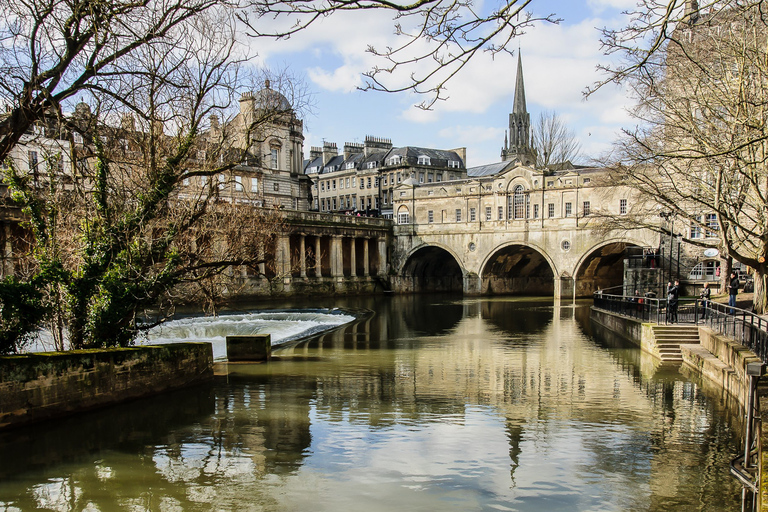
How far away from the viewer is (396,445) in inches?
374

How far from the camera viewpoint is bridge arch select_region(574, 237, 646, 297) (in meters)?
44.4

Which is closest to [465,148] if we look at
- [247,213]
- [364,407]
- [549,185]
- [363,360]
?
[549,185]

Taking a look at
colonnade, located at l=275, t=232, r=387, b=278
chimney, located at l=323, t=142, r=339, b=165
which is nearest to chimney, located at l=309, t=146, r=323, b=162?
chimney, located at l=323, t=142, r=339, b=165

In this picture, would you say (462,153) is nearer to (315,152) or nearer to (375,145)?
(375,145)

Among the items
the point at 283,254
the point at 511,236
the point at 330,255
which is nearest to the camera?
the point at 283,254

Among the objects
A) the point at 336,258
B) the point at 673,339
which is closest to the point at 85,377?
the point at 673,339

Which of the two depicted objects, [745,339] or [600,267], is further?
[600,267]

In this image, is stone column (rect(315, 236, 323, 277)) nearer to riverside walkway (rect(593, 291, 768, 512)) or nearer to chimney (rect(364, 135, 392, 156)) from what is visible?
riverside walkway (rect(593, 291, 768, 512))

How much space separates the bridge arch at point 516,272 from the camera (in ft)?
164

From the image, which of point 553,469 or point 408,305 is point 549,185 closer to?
point 408,305

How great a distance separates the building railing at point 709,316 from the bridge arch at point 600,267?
48.0ft

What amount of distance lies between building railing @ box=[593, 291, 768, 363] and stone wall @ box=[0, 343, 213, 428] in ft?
38.1

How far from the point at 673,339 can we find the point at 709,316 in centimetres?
122

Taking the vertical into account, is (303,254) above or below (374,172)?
below
